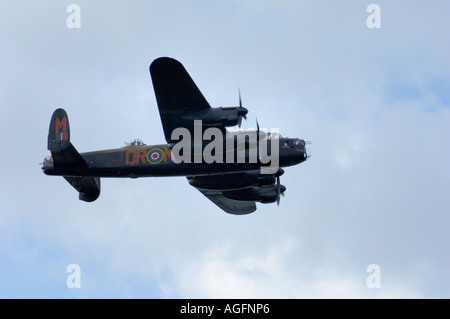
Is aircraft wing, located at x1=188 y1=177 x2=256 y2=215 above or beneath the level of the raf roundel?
beneath

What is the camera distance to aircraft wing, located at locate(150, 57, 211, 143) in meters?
30.8

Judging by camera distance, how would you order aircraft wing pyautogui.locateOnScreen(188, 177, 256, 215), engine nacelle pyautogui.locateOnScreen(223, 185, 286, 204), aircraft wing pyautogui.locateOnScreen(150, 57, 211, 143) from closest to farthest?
aircraft wing pyautogui.locateOnScreen(150, 57, 211, 143) → engine nacelle pyautogui.locateOnScreen(223, 185, 286, 204) → aircraft wing pyautogui.locateOnScreen(188, 177, 256, 215)

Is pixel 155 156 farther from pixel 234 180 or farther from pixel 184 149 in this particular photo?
pixel 234 180

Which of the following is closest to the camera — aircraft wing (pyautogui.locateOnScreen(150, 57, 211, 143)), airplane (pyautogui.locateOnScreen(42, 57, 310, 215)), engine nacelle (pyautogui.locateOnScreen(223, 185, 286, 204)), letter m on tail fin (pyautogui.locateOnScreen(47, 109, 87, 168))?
aircraft wing (pyautogui.locateOnScreen(150, 57, 211, 143))

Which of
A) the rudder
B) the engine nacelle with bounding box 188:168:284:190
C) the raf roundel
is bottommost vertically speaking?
the engine nacelle with bounding box 188:168:284:190

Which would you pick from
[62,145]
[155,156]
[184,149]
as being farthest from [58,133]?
[184,149]

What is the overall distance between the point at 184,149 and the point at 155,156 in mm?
1608

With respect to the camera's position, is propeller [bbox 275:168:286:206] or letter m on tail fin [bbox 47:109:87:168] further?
propeller [bbox 275:168:286:206]

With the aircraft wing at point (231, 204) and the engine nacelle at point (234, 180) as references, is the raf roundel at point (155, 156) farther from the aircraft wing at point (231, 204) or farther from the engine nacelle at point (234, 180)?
the aircraft wing at point (231, 204)

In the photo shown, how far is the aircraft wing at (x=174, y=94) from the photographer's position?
101ft

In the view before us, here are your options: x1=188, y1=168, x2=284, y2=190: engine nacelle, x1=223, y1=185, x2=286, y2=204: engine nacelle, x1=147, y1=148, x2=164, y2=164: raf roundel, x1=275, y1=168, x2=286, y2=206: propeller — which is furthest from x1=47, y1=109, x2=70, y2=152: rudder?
x1=275, y1=168, x2=286, y2=206: propeller

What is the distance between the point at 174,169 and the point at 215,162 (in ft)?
6.81

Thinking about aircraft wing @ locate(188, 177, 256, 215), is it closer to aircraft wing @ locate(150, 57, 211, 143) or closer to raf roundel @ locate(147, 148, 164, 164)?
raf roundel @ locate(147, 148, 164, 164)
